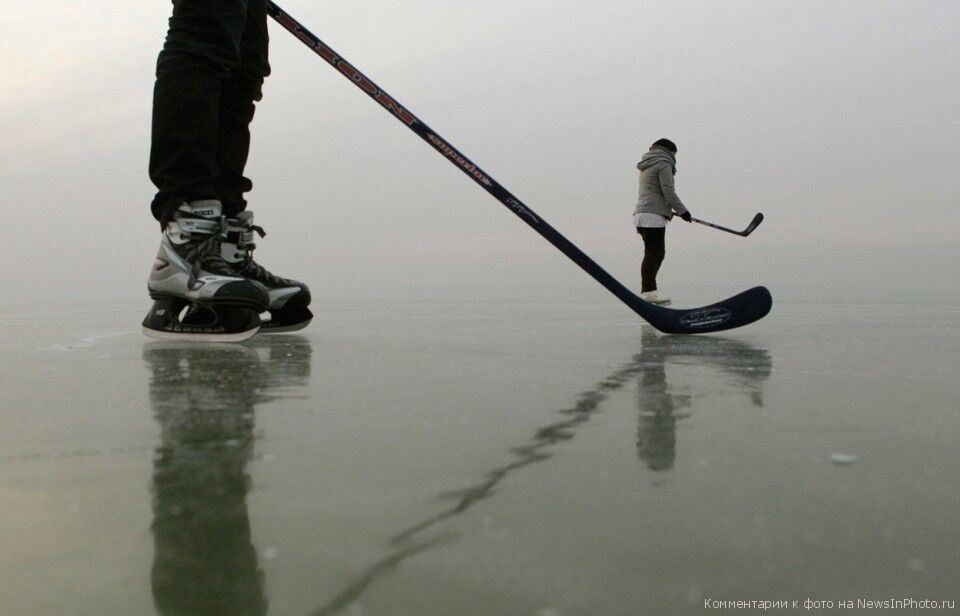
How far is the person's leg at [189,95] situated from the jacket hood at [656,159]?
4107 millimetres

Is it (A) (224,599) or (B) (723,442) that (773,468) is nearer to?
(B) (723,442)

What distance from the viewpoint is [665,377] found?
1.73 m

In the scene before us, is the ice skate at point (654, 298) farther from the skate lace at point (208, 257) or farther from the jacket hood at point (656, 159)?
the skate lace at point (208, 257)

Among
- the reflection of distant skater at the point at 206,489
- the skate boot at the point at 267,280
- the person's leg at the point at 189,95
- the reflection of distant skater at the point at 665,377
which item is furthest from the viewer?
the skate boot at the point at 267,280

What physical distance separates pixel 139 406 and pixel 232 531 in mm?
725

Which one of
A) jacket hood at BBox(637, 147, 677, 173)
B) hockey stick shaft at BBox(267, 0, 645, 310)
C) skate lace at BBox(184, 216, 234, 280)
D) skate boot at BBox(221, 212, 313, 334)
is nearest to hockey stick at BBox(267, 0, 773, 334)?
hockey stick shaft at BBox(267, 0, 645, 310)

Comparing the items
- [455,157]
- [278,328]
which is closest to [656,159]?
[455,157]

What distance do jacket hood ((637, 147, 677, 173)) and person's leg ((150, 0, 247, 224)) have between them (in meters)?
4.11

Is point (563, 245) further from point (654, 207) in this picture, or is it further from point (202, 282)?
point (654, 207)

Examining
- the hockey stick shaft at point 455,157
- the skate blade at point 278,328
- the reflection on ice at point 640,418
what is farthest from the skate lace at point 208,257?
the reflection on ice at point 640,418

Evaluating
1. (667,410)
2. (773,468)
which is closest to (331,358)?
(667,410)

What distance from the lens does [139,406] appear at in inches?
52.3

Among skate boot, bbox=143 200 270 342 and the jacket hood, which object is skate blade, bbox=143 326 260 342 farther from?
the jacket hood

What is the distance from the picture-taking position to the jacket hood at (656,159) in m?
5.93
